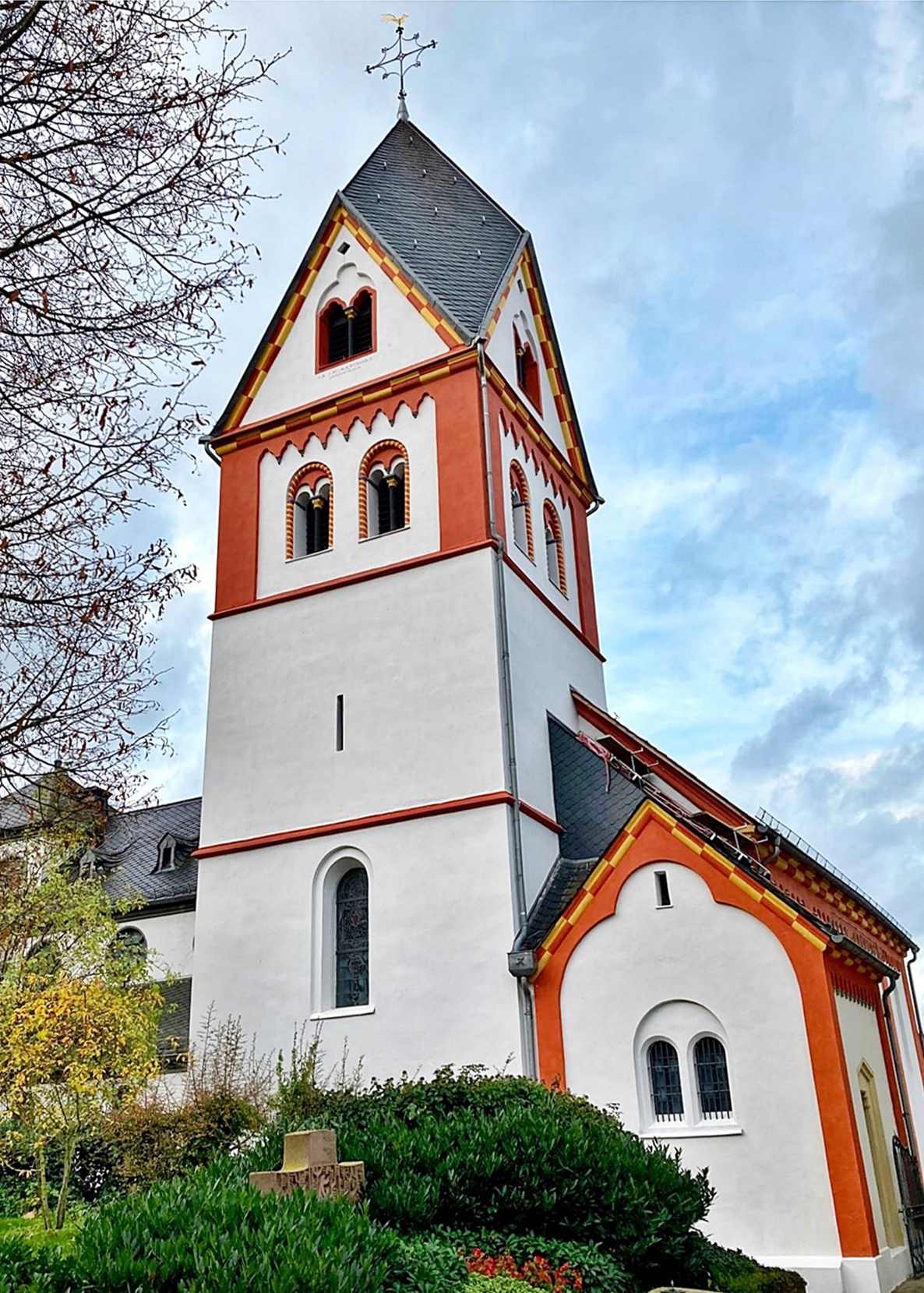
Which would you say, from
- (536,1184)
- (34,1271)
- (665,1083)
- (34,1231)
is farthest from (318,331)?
(34,1271)

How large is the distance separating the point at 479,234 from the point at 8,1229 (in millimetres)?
19703

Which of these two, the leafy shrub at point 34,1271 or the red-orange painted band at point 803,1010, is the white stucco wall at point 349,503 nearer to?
the red-orange painted band at point 803,1010

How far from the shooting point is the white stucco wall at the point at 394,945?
16.4 m

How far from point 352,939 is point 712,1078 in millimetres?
5832

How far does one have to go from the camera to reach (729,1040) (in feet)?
47.6

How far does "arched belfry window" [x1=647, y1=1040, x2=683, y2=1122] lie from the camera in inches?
579

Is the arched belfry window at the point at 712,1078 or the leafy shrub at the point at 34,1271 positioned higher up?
the arched belfry window at the point at 712,1078

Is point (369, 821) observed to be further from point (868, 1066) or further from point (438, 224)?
point (438, 224)

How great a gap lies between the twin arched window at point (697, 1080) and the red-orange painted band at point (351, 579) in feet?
26.2

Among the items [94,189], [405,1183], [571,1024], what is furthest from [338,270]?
[405,1183]

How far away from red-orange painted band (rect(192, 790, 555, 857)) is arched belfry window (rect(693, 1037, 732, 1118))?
167 inches

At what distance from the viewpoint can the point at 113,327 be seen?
7207 millimetres

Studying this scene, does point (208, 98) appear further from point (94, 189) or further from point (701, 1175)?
point (701, 1175)

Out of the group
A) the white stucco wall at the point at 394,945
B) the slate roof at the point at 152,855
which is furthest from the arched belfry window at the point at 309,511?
the slate roof at the point at 152,855
